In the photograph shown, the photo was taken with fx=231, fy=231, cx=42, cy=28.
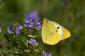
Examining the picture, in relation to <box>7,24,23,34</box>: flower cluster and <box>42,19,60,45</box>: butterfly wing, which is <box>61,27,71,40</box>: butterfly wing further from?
<box>7,24,23,34</box>: flower cluster

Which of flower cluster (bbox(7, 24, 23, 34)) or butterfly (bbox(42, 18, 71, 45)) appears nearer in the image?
flower cluster (bbox(7, 24, 23, 34))

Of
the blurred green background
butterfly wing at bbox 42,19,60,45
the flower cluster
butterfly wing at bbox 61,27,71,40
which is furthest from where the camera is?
the blurred green background

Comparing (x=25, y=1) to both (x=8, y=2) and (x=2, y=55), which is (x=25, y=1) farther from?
(x=2, y=55)

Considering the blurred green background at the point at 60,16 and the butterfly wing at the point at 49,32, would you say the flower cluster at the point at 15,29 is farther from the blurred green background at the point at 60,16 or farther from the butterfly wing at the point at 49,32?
the butterfly wing at the point at 49,32

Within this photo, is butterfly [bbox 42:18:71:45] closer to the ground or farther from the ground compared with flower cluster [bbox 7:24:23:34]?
closer to the ground

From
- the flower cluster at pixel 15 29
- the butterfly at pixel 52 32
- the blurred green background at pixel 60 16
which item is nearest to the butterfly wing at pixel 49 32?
the butterfly at pixel 52 32

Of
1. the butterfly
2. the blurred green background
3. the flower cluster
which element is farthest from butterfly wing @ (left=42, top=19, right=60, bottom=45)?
the flower cluster
